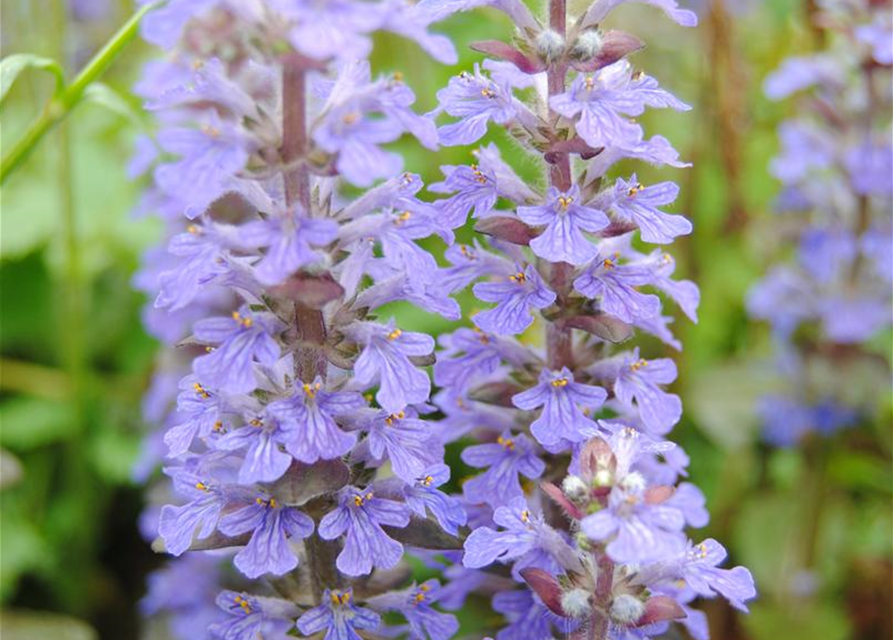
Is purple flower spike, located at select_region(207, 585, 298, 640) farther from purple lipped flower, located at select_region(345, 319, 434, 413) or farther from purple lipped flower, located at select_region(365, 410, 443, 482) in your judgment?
purple lipped flower, located at select_region(345, 319, 434, 413)

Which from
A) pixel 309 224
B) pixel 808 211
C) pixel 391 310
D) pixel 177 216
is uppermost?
pixel 309 224

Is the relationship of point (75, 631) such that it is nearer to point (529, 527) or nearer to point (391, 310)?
point (391, 310)

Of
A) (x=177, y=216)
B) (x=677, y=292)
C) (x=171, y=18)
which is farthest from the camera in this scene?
(x=177, y=216)

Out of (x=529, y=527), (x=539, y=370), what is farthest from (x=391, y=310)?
(x=529, y=527)

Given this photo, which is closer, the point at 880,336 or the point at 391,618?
the point at 391,618

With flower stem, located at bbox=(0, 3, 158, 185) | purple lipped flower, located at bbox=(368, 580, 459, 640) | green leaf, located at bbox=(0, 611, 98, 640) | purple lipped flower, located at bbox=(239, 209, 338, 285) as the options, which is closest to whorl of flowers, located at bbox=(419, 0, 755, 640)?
purple lipped flower, located at bbox=(368, 580, 459, 640)

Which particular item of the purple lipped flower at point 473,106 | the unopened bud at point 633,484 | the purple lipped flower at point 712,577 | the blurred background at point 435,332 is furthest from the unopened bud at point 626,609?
the blurred background at point 435,332
